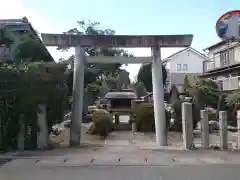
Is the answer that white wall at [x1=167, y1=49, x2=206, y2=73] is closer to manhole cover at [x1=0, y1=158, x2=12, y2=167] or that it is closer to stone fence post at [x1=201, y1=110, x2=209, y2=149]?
stone fence post at [x1=201, y1=110, x2=209, y2=149]

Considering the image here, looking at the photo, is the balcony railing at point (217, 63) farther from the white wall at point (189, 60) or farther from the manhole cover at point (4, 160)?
the manhole cover at point (4, 160)

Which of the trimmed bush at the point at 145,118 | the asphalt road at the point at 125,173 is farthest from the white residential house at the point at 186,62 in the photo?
the asphalt road at the point at 125,173

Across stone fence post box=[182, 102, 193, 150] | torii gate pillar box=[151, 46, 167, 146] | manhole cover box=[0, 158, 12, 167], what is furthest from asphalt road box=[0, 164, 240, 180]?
torii gate pillar box=[151, 46, 167, 146]

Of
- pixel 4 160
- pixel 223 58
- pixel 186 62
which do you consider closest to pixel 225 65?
pixel 223 58

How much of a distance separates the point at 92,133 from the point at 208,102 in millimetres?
10898

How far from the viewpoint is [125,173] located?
327 inches

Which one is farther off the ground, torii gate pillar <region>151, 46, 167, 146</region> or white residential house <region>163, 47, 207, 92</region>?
white residential house <region>163, 47, 207, 92</region>

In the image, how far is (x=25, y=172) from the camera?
8383 mm

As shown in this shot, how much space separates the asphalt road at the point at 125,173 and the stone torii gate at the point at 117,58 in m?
5.11

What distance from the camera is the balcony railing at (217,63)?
34.2 meters

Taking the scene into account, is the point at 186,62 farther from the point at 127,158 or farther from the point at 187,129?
the point at 127,158

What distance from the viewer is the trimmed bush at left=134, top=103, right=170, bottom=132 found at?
63.8 ft

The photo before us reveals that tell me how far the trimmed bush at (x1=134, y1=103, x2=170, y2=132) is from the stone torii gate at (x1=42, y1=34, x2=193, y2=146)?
489 centimetres

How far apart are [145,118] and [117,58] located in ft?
19.4
